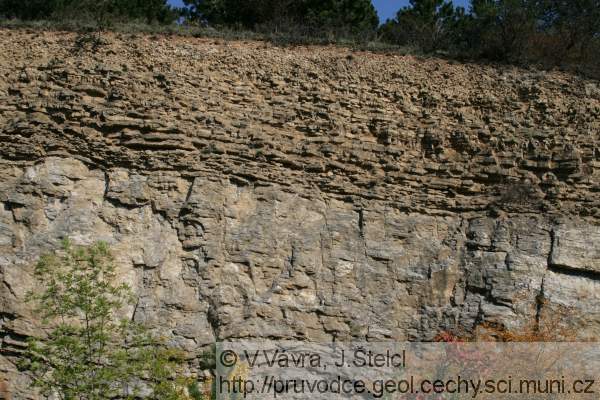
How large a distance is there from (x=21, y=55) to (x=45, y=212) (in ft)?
9.08

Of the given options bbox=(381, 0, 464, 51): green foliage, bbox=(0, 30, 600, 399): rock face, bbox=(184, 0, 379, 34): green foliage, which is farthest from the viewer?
bbox=(184, 0, 379, 34): green foliage

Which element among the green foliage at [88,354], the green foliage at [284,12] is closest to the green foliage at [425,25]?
the green foliage at [284,12]

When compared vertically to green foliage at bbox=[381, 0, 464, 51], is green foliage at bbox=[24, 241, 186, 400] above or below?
below

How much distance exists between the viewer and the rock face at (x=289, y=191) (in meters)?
9.98

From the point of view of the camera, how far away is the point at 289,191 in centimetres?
1064

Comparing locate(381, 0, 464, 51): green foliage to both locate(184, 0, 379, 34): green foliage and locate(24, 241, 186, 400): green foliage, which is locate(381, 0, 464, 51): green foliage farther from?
locate(24, 241, 186, 400): green foliage

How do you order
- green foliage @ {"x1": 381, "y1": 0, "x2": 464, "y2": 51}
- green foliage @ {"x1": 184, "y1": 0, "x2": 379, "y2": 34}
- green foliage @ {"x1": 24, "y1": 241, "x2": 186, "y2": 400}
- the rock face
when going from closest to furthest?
green foliage @ {"x1": 24, "y1": 241, "x2": 186, "y2": 400}, the rock face, green foliage @ {"x1": 381, "y1": 0, "x2": 464, "y2": 51}, green foliage @ {"x1": 184, "y1": 0, "x2": 379, "y2": 34}

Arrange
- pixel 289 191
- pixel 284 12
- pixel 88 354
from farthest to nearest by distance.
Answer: pixel 284 12
pixel 289 191
pixel 88 354

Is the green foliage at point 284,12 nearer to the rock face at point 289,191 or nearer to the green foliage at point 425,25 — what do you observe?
the green foliage at point 425,25

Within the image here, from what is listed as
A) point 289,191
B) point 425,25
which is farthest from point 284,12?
→ point 289,191

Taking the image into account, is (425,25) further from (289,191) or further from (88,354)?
(88,354)

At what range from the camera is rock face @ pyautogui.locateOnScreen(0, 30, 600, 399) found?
9.98 meters

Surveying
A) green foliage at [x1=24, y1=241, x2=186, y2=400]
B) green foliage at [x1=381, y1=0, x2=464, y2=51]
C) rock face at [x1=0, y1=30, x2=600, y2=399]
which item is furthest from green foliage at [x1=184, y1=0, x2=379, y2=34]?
green foliage at [x1=24, y1=241, x2=186, y2=400]

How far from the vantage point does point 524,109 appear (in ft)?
38.9
